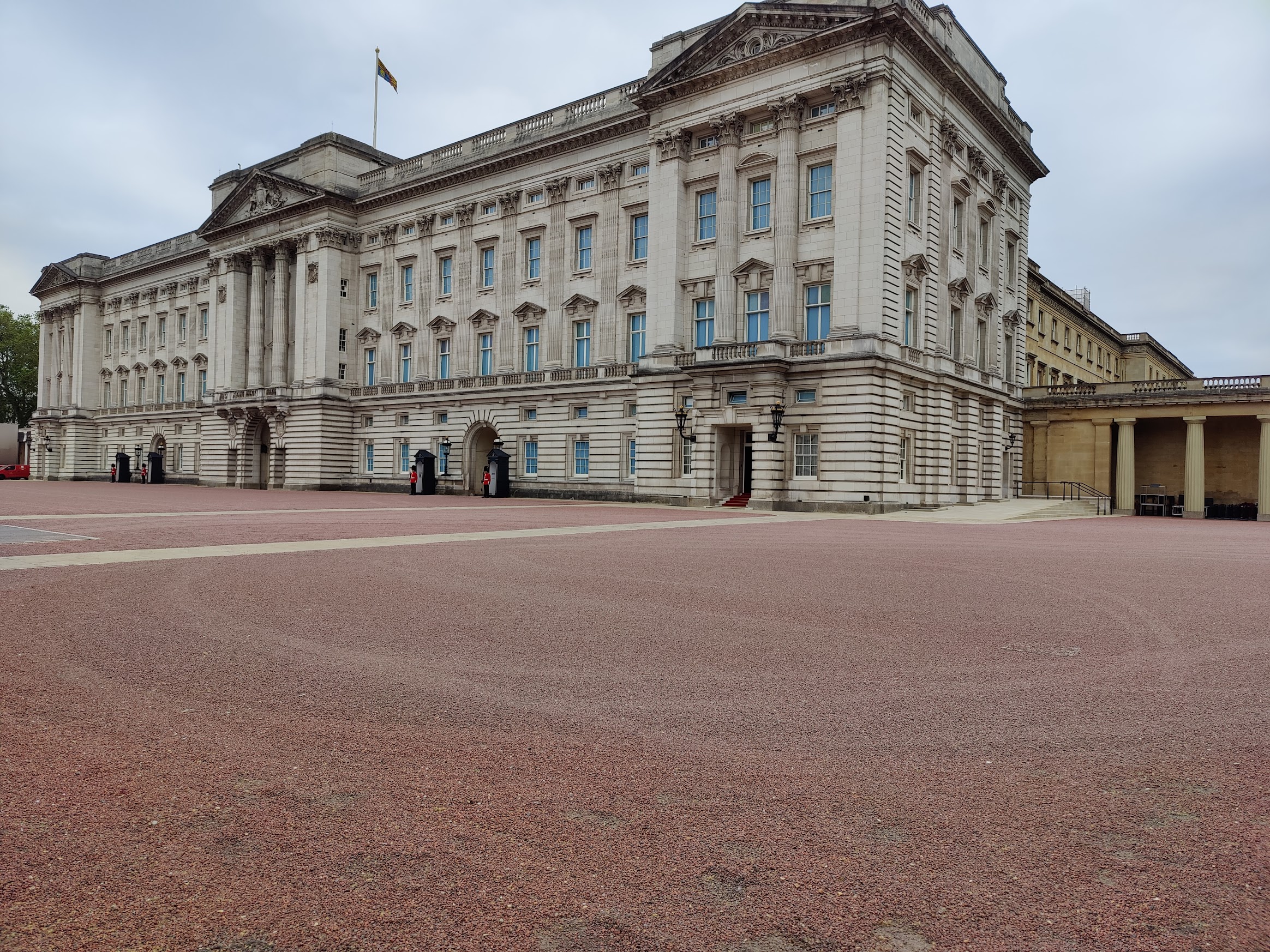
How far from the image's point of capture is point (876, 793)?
4438mm

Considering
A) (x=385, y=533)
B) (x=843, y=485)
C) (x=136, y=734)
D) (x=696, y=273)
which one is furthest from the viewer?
(x=696, y=273)

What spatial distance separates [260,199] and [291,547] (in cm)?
5636

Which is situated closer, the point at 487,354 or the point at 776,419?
the point at 776,419

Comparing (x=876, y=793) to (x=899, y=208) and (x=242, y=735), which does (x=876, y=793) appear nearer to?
(x=242, y=735)

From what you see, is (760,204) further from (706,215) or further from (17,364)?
(17,364)

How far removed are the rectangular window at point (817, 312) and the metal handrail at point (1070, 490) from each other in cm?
1733

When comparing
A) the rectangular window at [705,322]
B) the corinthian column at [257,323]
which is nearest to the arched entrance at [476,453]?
the rectangular window at [705,322]

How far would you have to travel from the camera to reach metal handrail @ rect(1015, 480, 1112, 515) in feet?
147

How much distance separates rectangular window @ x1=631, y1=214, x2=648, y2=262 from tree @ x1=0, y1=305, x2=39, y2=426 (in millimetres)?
88158

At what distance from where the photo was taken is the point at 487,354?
173ft

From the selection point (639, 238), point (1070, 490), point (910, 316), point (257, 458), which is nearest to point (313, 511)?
point (639, 238)

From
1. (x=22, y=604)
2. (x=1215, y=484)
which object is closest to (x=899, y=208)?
(x=1215, y=484)

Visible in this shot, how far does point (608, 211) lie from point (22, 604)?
1595 inches

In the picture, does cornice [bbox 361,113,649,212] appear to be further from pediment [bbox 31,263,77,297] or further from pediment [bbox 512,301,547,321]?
pediment [bbox 31,263,77,297]
